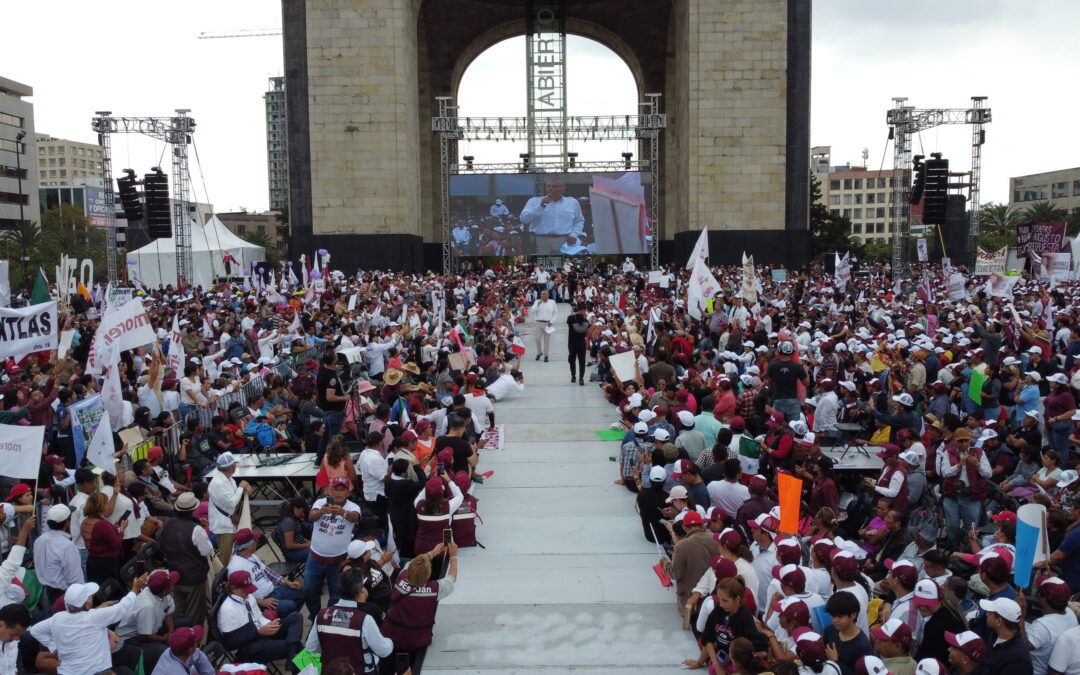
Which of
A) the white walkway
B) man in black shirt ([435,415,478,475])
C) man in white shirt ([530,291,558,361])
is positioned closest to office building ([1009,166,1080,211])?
man in white shirt ([530,291,558,361])

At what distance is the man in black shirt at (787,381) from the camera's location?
11180 millimetres

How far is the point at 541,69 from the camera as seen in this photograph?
144 ft

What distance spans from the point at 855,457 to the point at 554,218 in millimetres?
28084

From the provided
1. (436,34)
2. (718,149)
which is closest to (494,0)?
(436,34)

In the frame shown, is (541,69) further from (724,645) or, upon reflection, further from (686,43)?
(724,645)

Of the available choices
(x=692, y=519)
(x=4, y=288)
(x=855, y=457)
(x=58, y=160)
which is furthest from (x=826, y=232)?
(x=58, y=160)

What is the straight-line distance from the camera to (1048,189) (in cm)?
9675

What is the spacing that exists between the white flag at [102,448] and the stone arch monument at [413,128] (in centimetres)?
2661

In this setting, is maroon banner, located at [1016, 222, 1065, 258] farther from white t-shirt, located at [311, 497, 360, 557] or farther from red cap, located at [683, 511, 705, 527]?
white t-shirt, located at [311, 497, 360, 557]

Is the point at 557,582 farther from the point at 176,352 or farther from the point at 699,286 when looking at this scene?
the point at 699,286

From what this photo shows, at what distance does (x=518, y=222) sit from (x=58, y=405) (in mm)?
27682

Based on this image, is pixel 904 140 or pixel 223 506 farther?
pixel 904 140

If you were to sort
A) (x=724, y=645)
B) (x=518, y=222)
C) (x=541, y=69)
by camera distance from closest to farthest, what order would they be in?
(x=724, y=645), (x=518, y=222), (x=541, y=69)

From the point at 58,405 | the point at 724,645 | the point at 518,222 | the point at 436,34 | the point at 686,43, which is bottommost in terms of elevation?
the point at 724,645
